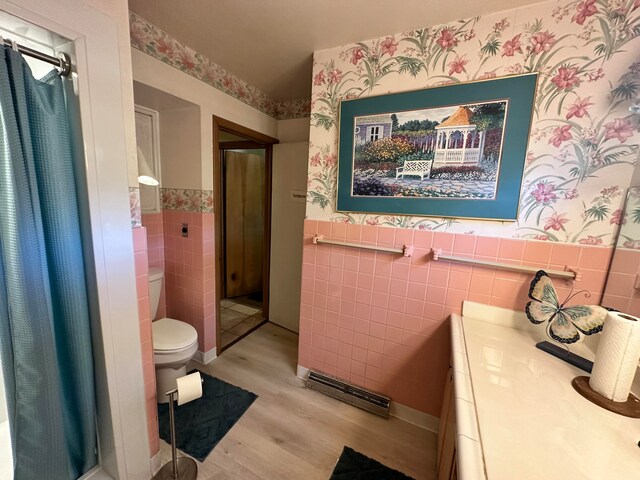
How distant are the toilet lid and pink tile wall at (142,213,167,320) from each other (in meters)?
0.35

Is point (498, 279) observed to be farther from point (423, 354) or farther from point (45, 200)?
point (45, 200)

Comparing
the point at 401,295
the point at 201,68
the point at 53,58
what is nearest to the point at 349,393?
the point at 401,295

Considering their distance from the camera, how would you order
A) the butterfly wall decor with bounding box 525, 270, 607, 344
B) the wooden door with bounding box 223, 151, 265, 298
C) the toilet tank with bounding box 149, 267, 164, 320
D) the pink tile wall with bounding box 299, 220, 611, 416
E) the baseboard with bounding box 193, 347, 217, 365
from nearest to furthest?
A: the butterfly wall decor with bounding box 525, 270, 607, 344
the pink tile wall with bounding box 299, 220, 611, 416
the toilet tank with bounding box 149, 267, 164, 320
the baseboard with bounding box 193, 347, 217, 365
the wooden door with bounding box 223, 151, 265, 298

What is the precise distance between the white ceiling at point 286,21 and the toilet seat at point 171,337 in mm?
1860

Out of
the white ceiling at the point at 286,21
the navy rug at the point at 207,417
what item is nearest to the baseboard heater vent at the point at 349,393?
the navy rug at the point at 207,417

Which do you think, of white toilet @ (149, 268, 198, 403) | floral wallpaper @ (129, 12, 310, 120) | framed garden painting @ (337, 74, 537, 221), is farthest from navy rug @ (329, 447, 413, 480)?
floral wallpaper @ (129, 12, 310, 120)

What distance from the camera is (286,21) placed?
1.31 metres

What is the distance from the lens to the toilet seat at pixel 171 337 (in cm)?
155

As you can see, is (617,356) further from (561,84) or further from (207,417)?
(207,417)

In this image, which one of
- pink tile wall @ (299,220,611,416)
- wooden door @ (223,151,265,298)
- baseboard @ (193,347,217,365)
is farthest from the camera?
wooden door @ (223,151,265,298)

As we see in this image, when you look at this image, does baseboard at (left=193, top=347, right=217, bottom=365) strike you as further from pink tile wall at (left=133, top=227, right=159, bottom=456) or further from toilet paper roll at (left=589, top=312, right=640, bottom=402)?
toilet paper roll at (left=589, top=312, right=640, bottom=402)

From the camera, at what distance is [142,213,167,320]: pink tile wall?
6.52 ft

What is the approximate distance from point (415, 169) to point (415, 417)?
1538 millimetres

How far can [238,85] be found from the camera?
2.00m
